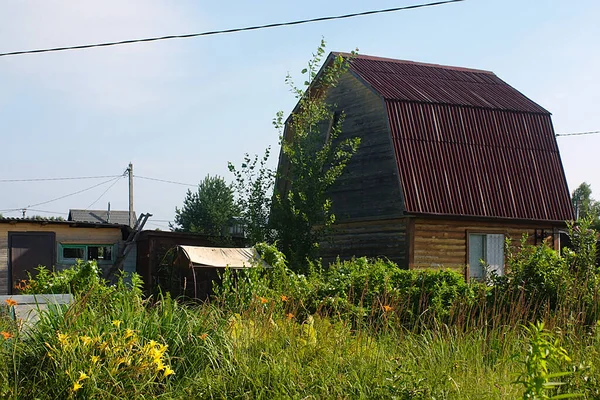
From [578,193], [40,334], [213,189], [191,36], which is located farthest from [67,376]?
[578,193]

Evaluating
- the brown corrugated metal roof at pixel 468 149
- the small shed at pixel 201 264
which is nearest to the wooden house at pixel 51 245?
the small shed at pixel 201 264

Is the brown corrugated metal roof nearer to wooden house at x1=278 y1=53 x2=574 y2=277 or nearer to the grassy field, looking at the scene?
wooden house at x1=278 y1=53 x2=574 y2=277

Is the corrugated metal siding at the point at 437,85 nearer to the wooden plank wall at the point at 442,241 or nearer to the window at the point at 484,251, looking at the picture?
the wooden plank wall at the point at 442,241

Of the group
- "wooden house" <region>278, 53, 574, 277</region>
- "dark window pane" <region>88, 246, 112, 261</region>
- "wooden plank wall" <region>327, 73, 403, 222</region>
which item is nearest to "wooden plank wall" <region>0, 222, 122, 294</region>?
"dark window pane" <region>88, 246, 112, 261</region>

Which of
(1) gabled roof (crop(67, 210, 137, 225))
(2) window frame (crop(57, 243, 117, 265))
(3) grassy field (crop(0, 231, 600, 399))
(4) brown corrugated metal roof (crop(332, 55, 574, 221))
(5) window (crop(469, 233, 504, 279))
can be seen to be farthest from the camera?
(1) gabled roof (crop(67, 210, 137, 225))

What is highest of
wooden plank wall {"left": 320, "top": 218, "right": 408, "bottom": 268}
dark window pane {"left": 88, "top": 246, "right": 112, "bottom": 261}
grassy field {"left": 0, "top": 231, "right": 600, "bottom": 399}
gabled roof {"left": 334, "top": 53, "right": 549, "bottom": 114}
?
gabled roof {"left": 334, "top": 53, "right": 549, "bottom": 114}

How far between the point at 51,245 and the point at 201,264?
7201 millimetres

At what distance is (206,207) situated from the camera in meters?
46.6

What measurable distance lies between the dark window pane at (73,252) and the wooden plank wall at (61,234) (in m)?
0.37

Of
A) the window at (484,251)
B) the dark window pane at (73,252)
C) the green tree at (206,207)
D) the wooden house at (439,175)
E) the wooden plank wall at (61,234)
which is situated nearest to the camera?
the wooden house at (439,175)

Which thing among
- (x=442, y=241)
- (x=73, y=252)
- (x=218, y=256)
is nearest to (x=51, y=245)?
(x=73, y=252)

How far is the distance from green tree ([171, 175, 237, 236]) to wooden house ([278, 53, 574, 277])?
2269 cm

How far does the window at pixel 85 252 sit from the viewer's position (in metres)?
23.6

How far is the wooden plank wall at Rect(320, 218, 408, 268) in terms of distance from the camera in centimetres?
2102
